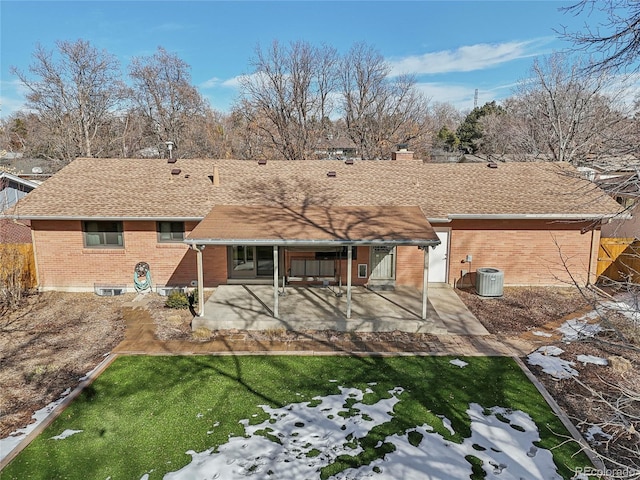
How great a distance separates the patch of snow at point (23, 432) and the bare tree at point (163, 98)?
34294mm

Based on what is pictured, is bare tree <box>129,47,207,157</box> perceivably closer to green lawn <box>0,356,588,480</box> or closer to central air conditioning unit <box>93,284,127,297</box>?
central air conditioning unit <box>93,284,127,297</box>

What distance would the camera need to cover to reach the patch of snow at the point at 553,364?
26.5ft

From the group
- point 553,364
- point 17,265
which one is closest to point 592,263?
point 553,364

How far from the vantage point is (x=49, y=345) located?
933 centimetres

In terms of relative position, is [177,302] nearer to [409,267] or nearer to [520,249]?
[409,267]

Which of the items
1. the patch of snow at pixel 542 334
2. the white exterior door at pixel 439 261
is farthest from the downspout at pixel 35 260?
the patch of snow at pixel 542 334

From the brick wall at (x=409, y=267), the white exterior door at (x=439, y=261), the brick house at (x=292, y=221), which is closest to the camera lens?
the brick house at (x=292, y=221)

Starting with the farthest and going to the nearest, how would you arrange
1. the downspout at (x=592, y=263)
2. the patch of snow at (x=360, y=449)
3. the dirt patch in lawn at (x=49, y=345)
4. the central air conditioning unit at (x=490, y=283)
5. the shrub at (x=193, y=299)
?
the downspout at (x=592, y=263), the central air conditioning unit at (x=490, y=283), the shrub at (x=193, y=299), the dirt patch in lawn at (x=49, y=345), the patch of snow at (x=360, y=449)

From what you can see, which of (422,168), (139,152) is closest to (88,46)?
(139,152)

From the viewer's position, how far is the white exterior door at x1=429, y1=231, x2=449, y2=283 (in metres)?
13.8

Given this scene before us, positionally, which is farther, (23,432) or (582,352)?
(582,352)

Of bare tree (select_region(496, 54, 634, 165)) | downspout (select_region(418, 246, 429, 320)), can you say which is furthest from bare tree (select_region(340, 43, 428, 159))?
downspout (select_region(418, 246, 429, 320))

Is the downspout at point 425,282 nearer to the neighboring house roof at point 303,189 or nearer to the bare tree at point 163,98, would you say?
the neighboring house roof at point 303,189

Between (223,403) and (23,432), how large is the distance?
301cm
